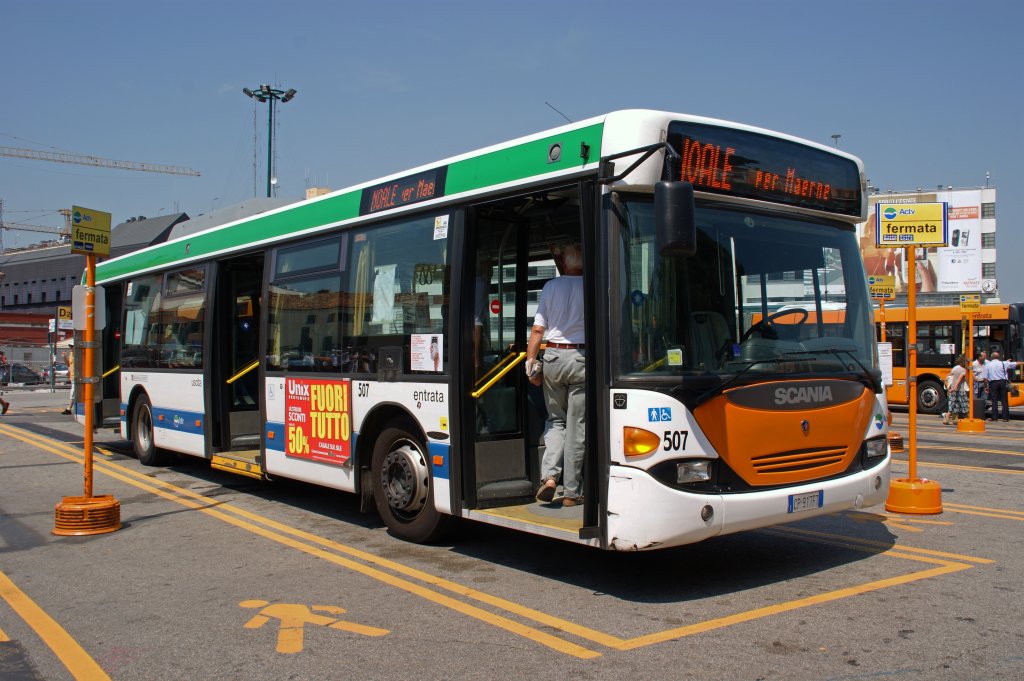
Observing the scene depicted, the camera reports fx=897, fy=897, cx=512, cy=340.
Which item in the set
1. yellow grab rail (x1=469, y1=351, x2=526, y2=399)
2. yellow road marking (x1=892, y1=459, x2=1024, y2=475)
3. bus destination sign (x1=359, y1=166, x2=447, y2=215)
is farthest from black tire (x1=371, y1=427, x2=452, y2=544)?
yellow road marking (x1=892, y1=459, x2=1024, y2=475)

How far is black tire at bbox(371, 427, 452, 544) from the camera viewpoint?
286 inches

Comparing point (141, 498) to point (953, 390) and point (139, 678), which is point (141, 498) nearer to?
point (139, 678)

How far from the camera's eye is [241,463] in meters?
10.1

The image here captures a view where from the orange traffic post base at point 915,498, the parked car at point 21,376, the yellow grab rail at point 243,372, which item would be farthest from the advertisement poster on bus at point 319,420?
the parked car at point 21,376

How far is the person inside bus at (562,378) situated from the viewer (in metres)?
6.36

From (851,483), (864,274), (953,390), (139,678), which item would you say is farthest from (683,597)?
(953,390)

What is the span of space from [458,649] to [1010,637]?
3000mm

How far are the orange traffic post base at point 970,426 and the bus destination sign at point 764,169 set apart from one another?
1393 centimetres

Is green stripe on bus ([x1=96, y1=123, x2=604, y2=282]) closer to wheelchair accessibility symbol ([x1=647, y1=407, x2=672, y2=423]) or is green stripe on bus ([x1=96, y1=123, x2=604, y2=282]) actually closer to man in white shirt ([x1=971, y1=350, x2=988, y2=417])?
wheelchair accessibility symbol ([x1=647, y1=407, x2=672, y2=423])

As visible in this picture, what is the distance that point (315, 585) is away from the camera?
6.25 meters

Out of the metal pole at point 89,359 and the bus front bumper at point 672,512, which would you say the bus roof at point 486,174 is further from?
the bus front bumper at point 672,512

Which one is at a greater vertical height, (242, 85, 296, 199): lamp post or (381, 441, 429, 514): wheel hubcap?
(242, 85, 296, 199): lamp post

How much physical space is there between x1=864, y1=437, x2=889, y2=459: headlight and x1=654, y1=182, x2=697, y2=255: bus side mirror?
8.08 feet

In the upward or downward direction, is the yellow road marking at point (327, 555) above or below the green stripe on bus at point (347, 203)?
below
